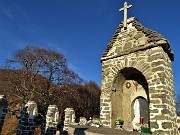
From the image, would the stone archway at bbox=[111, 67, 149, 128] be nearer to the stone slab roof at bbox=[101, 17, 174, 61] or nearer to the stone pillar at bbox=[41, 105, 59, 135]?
the stone slab roof at bbox=[101, 17, 174, 61]

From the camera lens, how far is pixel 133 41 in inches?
287

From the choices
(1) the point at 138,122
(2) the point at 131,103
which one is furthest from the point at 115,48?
(1) the point at 138,122

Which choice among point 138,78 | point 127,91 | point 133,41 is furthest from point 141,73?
point 133,41

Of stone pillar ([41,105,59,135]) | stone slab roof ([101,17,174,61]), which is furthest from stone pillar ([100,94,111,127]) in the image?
stone pillar ([41,105,59,135])

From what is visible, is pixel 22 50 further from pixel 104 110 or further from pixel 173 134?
pixel 173 134

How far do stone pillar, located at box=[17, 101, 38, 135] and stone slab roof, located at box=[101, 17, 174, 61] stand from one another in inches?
136

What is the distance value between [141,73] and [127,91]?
3.52 feet

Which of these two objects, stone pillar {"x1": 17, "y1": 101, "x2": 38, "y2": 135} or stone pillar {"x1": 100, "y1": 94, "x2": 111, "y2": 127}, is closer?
stone pillar {"x1": 100, "y1": 94, "x2": 111, "y2": 127}

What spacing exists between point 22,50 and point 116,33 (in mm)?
13989

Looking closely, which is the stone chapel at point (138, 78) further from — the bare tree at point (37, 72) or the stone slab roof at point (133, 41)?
the bare tree at point (37, 72)

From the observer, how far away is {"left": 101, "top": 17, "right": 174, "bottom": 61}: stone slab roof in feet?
21.5

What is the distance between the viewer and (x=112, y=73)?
24.5 feet

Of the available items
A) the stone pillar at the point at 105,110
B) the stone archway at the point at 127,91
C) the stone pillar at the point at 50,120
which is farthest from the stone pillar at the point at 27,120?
the stone archway at the point at 127,91

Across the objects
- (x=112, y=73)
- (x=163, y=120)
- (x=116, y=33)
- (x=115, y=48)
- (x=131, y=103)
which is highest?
(x=116, y=33)
